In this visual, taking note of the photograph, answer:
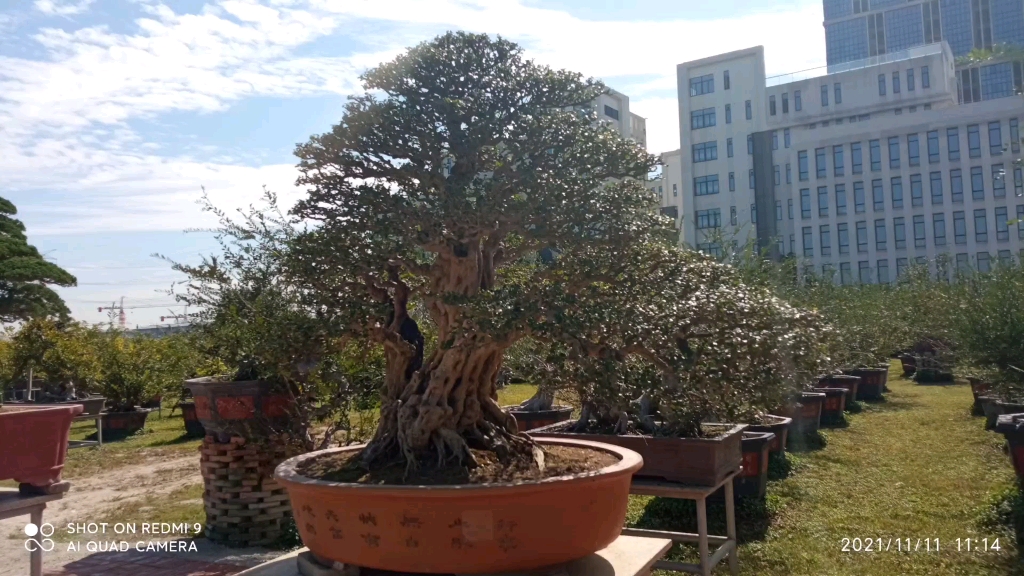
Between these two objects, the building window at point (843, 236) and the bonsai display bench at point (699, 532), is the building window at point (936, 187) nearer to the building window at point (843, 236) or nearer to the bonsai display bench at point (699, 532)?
the building window at point (843, 236)

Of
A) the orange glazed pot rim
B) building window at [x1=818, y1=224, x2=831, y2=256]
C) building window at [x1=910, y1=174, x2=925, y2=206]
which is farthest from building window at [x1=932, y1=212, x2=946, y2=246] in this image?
the orange glazed pot rim

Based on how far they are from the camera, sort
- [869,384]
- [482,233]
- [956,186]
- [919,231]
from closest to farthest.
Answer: [482,233] < [869,384] < [956,186] < [919,231]

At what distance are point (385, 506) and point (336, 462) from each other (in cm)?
81

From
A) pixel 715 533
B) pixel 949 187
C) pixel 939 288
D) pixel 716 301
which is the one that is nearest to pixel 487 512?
pixel 716 301

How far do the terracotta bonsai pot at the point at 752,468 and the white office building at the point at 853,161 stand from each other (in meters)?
29.5

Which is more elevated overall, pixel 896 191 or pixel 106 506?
pixel 896 191

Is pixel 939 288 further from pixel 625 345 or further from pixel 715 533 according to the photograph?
pixel 625 345

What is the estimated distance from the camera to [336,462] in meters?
3.07

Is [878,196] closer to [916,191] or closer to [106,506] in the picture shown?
[916,191]

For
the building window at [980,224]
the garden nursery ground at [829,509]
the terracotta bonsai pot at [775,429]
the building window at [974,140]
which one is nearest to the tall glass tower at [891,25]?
the building window at [974,140]

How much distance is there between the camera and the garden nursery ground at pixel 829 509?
4242 mm

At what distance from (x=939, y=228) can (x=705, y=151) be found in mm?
11513

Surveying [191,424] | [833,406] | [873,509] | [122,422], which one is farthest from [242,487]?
[833,406]

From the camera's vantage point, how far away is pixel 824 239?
38250 millimetres
